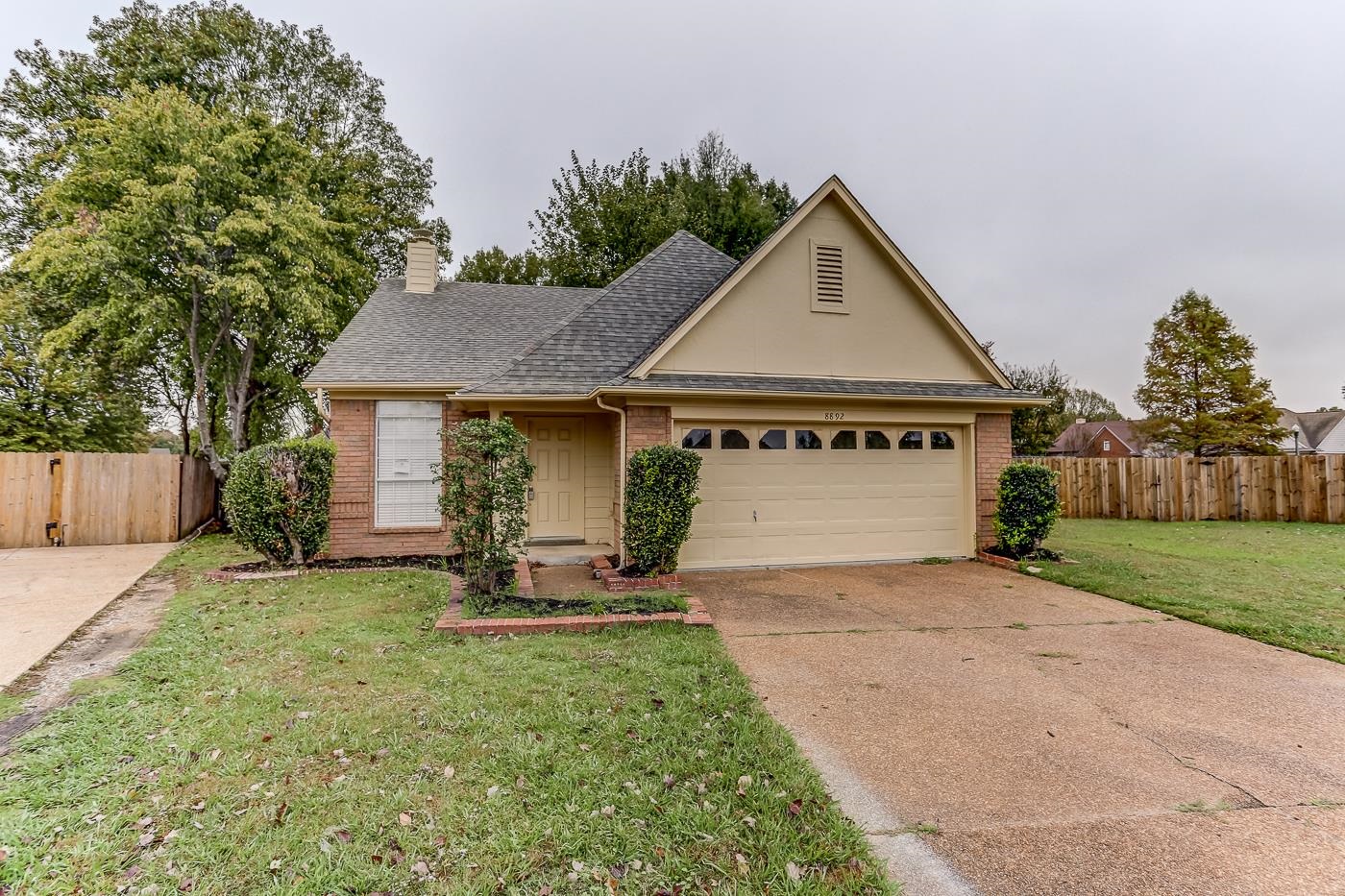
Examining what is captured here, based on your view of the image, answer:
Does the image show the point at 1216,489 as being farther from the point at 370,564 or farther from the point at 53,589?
the point at 53,589

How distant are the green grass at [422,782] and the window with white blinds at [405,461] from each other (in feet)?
16.0

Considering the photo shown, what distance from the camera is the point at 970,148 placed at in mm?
14820

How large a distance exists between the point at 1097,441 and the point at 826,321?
43546mm

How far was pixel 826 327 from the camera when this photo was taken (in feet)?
30.1

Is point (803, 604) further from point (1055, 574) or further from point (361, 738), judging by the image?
point (361, 738)

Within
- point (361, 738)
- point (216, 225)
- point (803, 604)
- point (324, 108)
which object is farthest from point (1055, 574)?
point (324, 108)

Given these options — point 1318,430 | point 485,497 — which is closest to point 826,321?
point 485,497

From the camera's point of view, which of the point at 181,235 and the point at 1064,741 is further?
the point at 181,235

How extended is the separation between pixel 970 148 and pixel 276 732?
17881 mm

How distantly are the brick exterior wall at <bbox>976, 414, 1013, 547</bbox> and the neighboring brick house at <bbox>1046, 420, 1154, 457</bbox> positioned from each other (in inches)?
1382

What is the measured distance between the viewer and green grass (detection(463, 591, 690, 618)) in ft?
19.6

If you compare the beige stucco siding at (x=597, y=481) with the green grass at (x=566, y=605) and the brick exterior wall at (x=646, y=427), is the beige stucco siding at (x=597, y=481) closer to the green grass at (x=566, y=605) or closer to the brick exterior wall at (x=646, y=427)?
the brick exterior wall at (x=646, y=427)

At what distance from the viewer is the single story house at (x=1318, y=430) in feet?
120

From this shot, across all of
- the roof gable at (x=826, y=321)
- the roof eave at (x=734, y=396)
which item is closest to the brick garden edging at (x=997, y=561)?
the roof eave at (x=734, y=396)
